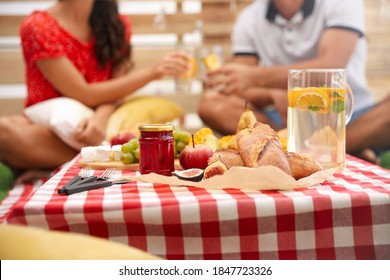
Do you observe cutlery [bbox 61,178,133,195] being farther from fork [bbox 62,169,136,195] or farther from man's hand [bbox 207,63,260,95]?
man's hand [bbox 207,63,260,95]

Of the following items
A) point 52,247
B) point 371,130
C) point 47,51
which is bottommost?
point 371,130

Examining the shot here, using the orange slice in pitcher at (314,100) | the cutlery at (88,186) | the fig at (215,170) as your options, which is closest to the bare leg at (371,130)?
the orange slice in pitcher at (314,100)

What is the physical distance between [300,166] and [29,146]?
5.84 feet

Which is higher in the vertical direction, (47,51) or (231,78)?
(47,51)

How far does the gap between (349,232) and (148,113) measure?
1908mm

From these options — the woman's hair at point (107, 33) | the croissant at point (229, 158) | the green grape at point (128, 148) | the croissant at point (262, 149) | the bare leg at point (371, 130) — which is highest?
the woman's hair at point (107, 33)

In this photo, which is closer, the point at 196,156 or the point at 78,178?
the point at 78,178

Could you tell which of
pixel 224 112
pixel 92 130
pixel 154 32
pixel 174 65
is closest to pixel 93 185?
pixel 92 130

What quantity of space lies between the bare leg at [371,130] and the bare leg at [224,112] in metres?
0.41

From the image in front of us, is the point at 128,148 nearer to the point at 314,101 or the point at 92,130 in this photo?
the point at 314,101

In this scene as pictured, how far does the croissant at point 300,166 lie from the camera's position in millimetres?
1202

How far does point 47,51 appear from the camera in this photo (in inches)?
106

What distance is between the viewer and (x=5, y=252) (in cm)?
64

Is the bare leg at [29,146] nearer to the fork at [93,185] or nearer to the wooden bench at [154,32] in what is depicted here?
the wooden bench at [154,32]
